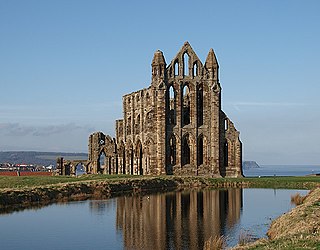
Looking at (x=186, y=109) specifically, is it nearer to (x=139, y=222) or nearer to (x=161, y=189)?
(x=161, y=189)

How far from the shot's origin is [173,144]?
77812 millimetres

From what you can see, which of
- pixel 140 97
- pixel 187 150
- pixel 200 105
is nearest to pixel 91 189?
pixel 187 150

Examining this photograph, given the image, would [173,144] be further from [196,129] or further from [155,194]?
[155,194]

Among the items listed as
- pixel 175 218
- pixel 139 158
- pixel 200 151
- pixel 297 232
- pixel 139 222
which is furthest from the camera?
pixel 139 158

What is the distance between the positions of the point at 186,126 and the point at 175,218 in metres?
42.1

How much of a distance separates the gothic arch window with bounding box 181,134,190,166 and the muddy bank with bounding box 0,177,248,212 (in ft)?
32.4

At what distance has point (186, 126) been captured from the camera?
7781 cm

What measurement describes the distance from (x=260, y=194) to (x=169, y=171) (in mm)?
22528

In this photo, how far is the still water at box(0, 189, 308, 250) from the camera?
27.2 metres

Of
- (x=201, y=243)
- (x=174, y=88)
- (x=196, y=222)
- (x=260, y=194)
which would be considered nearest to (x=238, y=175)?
(x=174, y=88)

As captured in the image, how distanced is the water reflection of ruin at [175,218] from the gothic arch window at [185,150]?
23.5 m

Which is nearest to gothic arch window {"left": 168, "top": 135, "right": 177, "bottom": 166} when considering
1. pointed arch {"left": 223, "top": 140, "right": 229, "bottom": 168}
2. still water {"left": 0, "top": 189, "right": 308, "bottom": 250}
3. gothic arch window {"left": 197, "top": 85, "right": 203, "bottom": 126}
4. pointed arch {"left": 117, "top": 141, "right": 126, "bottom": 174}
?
gothic arch window {"left": 197, "top": 85, "right": 203, "bottom": 126}

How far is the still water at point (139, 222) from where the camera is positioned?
89.3ft

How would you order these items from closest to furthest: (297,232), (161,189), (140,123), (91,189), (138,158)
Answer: (297,232)
(91,189)
(161,189)
(138,158)
(140,123)
